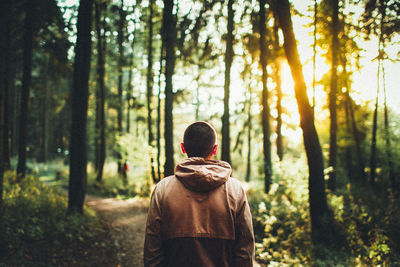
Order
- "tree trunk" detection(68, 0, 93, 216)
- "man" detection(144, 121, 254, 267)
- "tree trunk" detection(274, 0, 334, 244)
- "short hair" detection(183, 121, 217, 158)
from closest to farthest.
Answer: "man" detection(144, 121, 254, 267)
"short hair" detection(183, 121, 217, 158)
"tree trunk" detection(274, 0, 334, 244)
"tree trunk" detection(68, 0, 93, 216)

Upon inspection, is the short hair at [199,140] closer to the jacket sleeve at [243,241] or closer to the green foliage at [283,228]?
the jacket sleeve at [243,241]

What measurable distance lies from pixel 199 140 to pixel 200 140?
10mm

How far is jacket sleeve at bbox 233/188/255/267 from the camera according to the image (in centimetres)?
211

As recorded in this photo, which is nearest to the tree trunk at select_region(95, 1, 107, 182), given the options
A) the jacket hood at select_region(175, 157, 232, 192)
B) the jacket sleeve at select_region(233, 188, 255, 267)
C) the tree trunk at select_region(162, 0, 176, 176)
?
the tree trunk at select_region(162, 0, 176, 176)

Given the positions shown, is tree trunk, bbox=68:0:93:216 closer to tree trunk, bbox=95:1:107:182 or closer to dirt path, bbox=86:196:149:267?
dirt path, bbox=86:196:149:267

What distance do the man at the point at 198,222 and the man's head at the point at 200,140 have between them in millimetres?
76

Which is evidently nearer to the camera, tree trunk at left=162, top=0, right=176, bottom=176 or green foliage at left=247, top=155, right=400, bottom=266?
green foliage at left=247, top=155, right=400, bottom=266

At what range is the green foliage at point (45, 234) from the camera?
5566 millimetres

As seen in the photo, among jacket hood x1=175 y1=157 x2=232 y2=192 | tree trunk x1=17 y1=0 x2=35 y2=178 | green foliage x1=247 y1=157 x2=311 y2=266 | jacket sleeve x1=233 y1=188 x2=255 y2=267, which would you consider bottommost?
green foliage x1=247 y1=157 x2=311 y2=266

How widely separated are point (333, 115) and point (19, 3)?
15.1m

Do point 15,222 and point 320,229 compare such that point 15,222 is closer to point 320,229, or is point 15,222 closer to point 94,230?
point 94,230

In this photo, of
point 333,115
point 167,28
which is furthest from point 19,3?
point 333,115

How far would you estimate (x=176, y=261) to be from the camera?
202 centimetres

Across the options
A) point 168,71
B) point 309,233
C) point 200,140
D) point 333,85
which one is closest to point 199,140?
point 200,140
